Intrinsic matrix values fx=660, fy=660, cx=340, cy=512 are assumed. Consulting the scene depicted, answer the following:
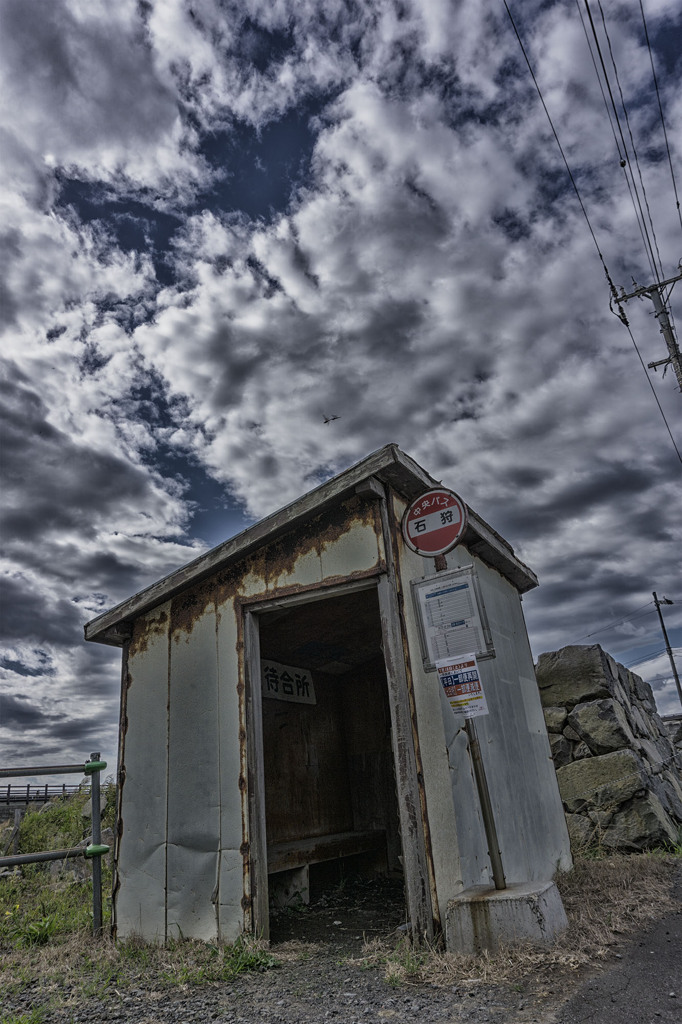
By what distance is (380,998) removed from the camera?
351 cm

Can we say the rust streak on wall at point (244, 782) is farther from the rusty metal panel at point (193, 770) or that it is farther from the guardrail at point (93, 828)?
the guardrail at point (93, 828)

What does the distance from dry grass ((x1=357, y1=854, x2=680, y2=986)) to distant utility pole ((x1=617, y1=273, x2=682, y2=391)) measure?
1384 centimetres

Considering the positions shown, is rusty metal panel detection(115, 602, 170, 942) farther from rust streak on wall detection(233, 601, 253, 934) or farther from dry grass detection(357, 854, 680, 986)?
dry grass detection(357, 854, 680, 986)

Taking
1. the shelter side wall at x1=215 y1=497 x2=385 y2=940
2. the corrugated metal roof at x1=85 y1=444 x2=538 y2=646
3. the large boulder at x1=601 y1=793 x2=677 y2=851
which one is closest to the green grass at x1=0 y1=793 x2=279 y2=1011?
the shelter side wall at x1=215 y1=497 x2=385 y2=940

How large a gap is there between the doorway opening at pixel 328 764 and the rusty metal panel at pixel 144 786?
3.59 ft

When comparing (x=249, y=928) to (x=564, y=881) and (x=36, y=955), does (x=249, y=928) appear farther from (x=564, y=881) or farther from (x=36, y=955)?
(x=564, y=881)

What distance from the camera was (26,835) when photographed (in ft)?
31.4

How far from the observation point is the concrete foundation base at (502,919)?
378 centimetres

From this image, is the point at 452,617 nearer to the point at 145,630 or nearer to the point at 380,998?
the point at 380,998

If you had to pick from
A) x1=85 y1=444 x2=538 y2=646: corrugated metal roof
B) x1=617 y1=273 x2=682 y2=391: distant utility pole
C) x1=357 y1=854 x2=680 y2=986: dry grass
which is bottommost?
x1=357 y1=854 x2=680 y2=986: dry grass

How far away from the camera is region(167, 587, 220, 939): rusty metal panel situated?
194 inches

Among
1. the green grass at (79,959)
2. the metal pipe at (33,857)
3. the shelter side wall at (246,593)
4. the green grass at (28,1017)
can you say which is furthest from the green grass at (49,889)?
the green grass at (28,1017)

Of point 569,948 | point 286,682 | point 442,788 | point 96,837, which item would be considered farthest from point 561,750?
point 96,837

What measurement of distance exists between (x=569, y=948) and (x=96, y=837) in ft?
12.3
